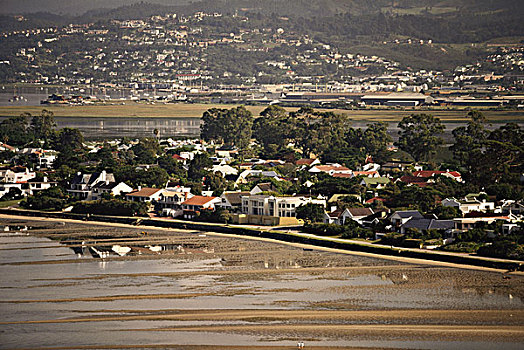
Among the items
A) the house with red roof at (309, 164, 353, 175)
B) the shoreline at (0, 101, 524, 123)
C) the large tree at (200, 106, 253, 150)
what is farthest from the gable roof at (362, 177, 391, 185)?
the shoreline at (0, 101, 524, 123)

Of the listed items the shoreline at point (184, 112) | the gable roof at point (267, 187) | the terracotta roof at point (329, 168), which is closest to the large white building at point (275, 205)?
the gable roof at point (267, 187)

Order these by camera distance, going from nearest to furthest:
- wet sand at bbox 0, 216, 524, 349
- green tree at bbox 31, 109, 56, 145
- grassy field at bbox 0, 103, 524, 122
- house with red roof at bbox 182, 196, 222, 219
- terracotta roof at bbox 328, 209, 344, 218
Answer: wet sand at bbox 0, 216, 524, 349 → terracotta roof at bbox 328, 209, 344, 218 → house with red roof at bbox 182, 196, 222, 219 → green tree at bbox 31, 109, 56, 145 → grassy field at bbox 0, 103, 524, 122

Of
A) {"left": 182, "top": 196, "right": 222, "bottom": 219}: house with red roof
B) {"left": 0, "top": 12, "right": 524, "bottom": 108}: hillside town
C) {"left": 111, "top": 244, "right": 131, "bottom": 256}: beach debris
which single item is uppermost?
{"left": 0, "top": 12, "right": 524, "bottom": 108}: hillside town

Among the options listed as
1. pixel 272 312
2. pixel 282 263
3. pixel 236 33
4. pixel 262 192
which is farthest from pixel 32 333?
pixel 236 33

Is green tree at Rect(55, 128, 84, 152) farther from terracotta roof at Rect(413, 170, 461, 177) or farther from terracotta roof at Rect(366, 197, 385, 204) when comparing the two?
terracotta roof at Rect(366, 197, 385, 204)

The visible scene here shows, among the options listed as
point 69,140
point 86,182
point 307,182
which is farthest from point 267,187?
point 69,140

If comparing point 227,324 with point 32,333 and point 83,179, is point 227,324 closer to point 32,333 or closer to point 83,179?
point 32,333

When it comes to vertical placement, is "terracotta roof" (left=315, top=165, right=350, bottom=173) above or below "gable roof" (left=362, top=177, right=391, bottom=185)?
above
